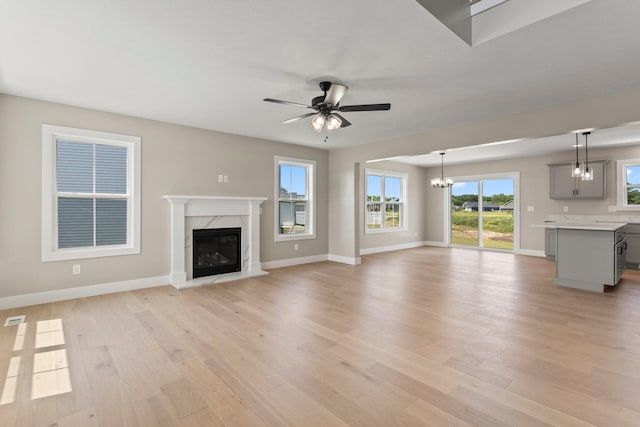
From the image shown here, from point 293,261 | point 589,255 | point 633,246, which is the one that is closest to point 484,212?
point 633,246

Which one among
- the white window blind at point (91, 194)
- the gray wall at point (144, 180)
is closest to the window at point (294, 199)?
the gray wall at point (144, 180)

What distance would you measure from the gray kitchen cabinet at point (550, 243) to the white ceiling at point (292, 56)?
4.48m

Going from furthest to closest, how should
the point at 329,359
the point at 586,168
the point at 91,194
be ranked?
1. the point at 586,168
2. the point at 91,194
3. the point at 329,359

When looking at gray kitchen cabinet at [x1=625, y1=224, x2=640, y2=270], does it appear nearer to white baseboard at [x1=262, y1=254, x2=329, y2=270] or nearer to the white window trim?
white baseboard at [x1=262, y1=254, x2=329, y2=270]

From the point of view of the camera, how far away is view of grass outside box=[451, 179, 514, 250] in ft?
28.3

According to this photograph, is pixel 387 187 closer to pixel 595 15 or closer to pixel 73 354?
pixel 595 15

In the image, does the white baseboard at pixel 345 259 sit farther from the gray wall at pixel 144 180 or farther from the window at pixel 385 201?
the window at pixel 385 201

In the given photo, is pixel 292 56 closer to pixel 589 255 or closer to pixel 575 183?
pixel 589 255

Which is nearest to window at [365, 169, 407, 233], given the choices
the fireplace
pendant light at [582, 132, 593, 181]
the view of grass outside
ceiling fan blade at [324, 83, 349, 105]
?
the view of grass outside

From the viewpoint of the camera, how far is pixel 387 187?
29.5ft

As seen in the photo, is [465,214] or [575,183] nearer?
[575,183]

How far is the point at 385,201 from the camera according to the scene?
891 centimetres

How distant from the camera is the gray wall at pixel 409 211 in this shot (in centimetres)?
827

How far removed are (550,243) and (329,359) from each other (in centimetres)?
715
